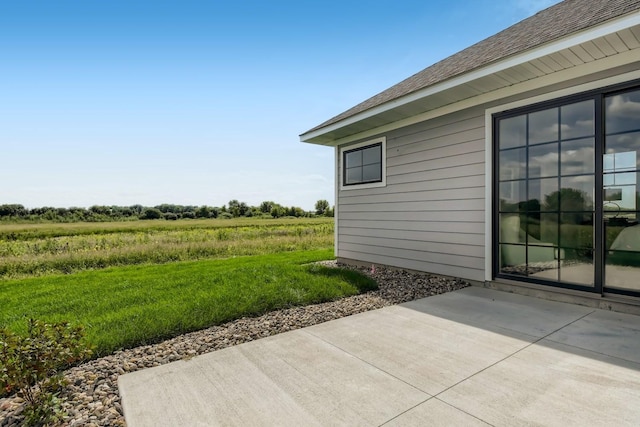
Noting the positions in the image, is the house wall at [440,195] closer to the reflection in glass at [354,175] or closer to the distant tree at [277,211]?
the reflection in glass at [354,175]

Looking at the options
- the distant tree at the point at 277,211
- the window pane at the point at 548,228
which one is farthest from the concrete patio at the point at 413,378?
the distant tree at the point at 277,211

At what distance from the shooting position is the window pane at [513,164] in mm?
3939

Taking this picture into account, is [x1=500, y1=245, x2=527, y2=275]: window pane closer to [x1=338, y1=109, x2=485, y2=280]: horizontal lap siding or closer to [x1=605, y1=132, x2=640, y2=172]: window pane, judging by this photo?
[x1=338, y1=109, x2=485, y2=280]: horizontal lap siding

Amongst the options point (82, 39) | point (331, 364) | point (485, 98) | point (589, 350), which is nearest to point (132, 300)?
point (331, 364)

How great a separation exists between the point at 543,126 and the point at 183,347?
457cm

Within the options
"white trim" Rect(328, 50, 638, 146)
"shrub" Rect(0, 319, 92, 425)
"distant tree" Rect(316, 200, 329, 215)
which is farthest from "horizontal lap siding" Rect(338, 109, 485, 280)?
"distant tree" Rect(316, 200, 329, 215)

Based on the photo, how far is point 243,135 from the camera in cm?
1166

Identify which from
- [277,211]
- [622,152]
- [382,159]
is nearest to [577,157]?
[622,152]

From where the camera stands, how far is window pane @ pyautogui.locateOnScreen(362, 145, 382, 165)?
5.94m

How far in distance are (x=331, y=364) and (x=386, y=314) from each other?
1269 millimetres

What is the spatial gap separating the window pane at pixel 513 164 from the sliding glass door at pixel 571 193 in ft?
0.04

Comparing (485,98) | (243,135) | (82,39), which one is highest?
(82,39)

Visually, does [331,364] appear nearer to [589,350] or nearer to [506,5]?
[589,350]

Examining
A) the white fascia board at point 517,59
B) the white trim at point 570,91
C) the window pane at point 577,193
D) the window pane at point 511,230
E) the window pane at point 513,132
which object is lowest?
the window pane at point 511,230
